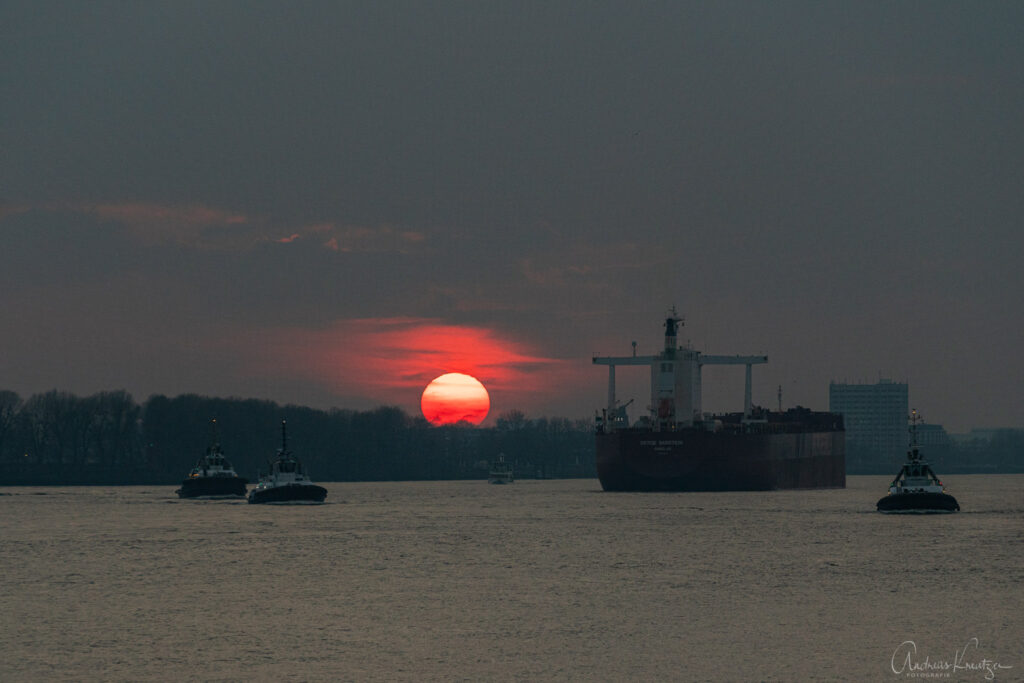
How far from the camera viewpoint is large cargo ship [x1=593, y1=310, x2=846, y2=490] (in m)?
145

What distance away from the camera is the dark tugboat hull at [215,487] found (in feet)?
454

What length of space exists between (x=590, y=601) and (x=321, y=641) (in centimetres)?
1233

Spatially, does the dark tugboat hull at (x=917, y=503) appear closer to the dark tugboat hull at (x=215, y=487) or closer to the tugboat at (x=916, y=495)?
the tugboat at (x=916, y=495)

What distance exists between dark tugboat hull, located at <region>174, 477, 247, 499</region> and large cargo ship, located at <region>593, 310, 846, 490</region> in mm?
38477

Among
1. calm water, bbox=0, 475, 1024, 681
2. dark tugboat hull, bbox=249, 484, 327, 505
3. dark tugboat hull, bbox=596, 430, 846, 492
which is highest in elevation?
dark tugboat hull, bbox=596, 430, 846, 492

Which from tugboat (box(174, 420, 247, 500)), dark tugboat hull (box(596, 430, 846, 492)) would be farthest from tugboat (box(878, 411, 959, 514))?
tugboat (box(174, 420, 247, 500))

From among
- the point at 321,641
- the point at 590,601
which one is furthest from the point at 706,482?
the point at 321,641

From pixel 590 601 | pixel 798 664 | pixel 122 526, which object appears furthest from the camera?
pixel 122 526

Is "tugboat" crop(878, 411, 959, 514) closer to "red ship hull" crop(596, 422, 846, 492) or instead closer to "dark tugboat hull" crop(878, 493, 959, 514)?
"dark tugboat hull" crop(878, 493, 959, 514)

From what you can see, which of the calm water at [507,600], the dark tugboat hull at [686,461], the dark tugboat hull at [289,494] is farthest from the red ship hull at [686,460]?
the calm water at [507,600]

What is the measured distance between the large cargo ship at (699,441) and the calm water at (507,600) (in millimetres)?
50035

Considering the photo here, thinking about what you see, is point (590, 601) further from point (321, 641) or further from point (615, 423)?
point (615, 423)

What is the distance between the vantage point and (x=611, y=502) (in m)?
129

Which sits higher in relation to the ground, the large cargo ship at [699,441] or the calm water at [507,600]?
the large cargo ship at [699,441]
